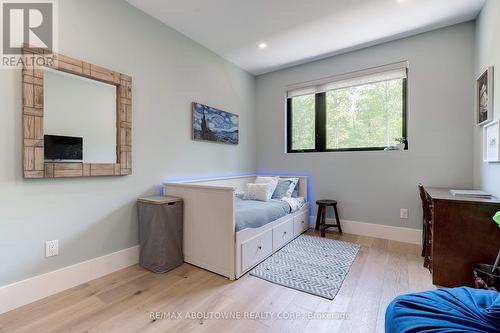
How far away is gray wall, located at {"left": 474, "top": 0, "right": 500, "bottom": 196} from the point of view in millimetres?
1963

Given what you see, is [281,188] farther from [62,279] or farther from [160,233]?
[62,279]

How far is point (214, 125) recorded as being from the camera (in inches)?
132

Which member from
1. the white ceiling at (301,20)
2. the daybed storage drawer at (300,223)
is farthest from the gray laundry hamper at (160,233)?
the white ceiling at (301,20)

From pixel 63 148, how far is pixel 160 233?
107cm

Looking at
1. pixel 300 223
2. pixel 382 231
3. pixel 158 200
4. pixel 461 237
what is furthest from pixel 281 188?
pixel 461 237

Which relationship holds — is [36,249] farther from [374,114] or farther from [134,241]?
[374,114]

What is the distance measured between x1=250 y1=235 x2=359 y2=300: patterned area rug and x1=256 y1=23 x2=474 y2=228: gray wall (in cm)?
80

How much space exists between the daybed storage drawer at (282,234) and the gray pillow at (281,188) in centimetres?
43

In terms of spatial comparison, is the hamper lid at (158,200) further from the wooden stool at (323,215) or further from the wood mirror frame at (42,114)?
the wooden stool at (323,215)

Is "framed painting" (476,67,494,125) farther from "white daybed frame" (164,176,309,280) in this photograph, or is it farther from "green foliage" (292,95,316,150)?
"white daybed frame" (164,176,309,280)

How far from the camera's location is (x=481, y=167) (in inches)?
96.5

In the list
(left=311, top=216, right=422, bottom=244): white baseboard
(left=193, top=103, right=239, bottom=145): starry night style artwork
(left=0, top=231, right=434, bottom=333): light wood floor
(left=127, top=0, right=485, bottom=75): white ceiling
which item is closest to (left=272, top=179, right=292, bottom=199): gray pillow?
(left=311, top=216, right=422, bottom=244): white baseboard

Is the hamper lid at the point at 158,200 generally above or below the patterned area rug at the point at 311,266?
above

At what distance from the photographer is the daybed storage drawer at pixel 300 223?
3.21 metres
